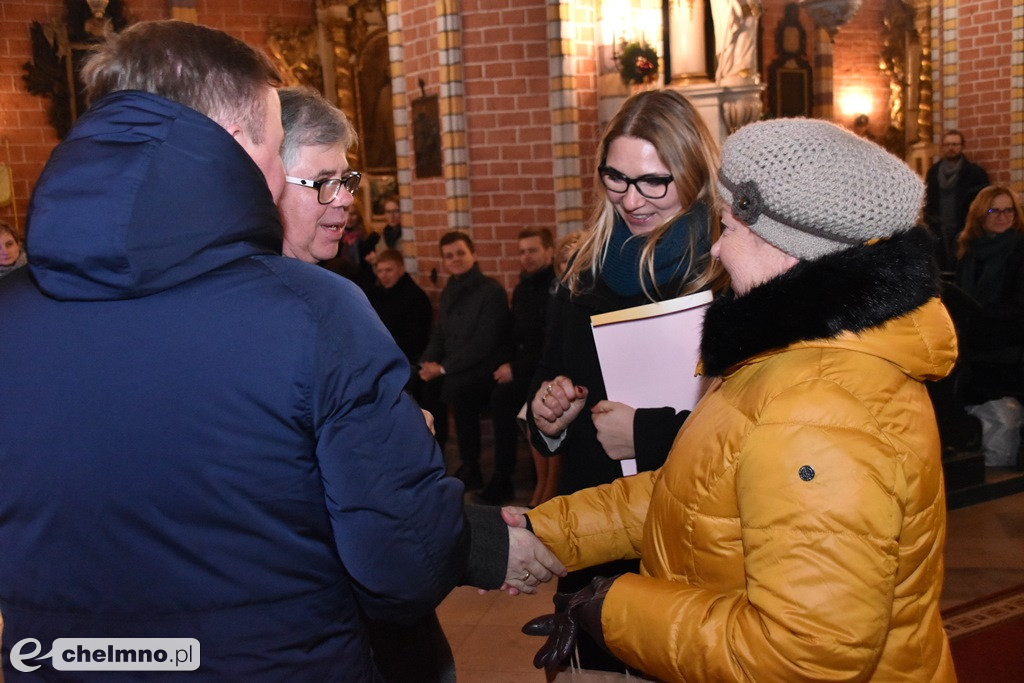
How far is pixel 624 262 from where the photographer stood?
7.39 feet

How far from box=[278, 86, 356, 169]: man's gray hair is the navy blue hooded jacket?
687mm

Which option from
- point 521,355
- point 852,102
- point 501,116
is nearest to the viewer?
point 521,355

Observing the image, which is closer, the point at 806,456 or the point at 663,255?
the point at 806,456

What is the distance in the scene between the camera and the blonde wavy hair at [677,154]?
2189mm

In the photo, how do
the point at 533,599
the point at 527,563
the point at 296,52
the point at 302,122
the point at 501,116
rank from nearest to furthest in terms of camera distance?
the point at 527,563, the point at 302,122, the point at 533,599, the point at 501,116, the point at 296,52

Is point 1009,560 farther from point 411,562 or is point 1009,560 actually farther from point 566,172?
point 411,562

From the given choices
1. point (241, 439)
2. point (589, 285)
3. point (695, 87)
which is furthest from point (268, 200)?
point (695, 87)

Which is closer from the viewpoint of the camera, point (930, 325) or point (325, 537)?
point (325, 537)

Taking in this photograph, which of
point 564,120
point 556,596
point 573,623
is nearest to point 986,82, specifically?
point 564,120

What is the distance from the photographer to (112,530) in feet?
4.01

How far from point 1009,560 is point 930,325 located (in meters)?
3.74

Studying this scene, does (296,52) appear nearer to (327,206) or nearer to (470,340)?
(470,340)

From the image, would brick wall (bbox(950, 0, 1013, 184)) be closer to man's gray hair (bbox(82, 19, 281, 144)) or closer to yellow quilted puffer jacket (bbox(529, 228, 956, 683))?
yellow quilted puffer jacket (bbox(529, 228, 956, 683))

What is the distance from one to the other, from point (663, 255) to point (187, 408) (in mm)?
1267
